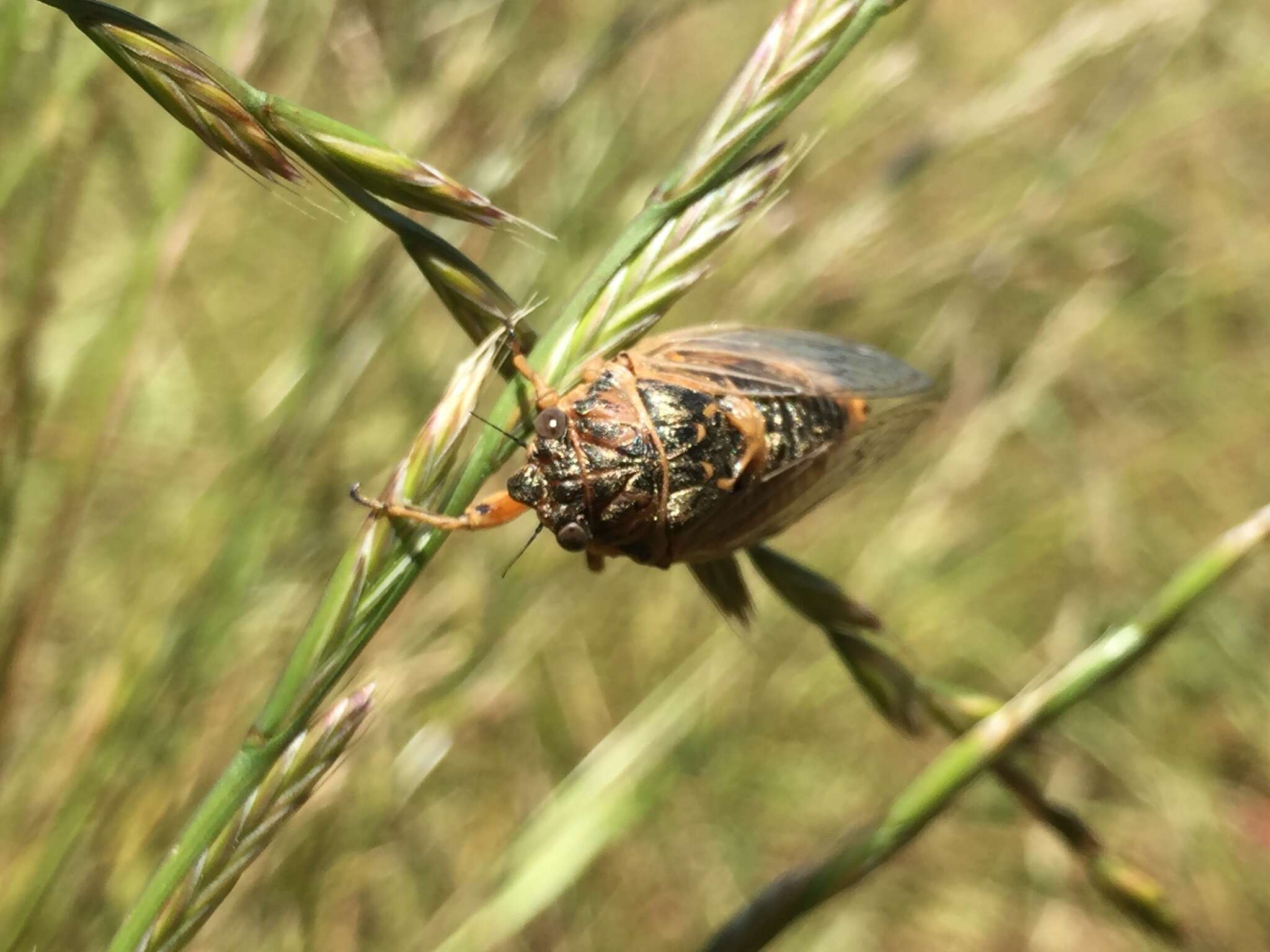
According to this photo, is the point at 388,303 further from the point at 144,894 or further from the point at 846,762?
the point at 846,762

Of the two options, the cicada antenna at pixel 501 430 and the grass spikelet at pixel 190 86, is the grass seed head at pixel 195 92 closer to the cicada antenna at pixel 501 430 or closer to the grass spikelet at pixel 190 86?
the grass spikelet at pixel 190 86

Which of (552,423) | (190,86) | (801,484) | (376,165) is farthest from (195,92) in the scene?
(801,484)

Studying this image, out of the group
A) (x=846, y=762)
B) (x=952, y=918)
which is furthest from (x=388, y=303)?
(x=952, y=918)

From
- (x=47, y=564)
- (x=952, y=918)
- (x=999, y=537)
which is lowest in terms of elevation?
(x=952, y=918)

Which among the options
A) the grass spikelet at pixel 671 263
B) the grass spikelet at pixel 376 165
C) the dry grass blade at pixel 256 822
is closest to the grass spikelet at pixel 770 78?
the grass spikelet at pixel 671 263

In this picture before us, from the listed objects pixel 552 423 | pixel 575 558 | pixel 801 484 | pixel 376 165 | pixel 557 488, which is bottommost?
pixel 575 558

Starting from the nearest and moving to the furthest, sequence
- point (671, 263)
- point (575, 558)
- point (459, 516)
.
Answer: point (459, 516)
point (671, 263)
point (575, 558)

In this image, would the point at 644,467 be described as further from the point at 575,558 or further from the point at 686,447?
the point at 575,558
